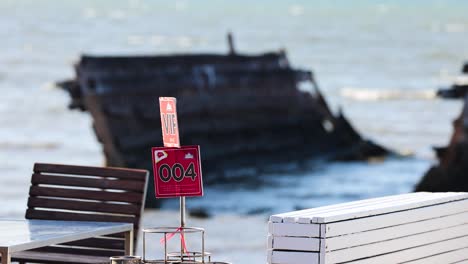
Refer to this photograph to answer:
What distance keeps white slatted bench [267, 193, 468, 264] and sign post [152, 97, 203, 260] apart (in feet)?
1.69

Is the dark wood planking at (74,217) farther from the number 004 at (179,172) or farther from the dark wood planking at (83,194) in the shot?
the number 004 at (179,172)

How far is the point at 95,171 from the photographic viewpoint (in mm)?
7121

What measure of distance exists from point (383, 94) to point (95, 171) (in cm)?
4423

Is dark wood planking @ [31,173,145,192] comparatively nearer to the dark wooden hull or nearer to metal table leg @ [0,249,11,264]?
metal table leg @ [0,249,11,264]

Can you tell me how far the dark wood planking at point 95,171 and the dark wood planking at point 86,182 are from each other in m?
0.03

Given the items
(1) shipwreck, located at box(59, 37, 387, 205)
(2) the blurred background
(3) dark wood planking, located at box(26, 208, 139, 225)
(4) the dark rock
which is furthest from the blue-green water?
(3) dark wood planking, located at box(26, 208, 139, 225)

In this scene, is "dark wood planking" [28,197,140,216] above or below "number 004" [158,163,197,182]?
above

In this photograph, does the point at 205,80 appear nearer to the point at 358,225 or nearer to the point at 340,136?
the point at 340,136

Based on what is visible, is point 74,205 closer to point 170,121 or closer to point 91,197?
point 91,197

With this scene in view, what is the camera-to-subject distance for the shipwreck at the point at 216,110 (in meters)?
21.3

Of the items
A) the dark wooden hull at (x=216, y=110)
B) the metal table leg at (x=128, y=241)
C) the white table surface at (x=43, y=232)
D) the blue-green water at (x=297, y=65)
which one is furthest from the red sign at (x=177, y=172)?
the dark wooden hull at (x=216, y=110)

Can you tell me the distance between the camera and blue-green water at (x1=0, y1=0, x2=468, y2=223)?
75.6ft

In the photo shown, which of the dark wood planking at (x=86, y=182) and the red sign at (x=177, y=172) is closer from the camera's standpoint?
the red sign at (x=177, y=172)

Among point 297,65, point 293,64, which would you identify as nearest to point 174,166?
point 297,65
